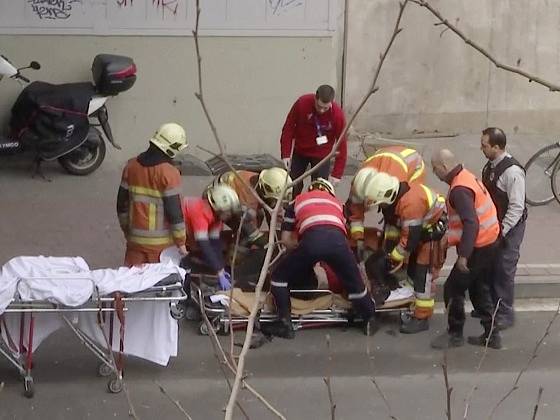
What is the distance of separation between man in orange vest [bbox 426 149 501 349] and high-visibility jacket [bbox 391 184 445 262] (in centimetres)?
14

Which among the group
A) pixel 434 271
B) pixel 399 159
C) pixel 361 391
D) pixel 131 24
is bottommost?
pixel 361 391

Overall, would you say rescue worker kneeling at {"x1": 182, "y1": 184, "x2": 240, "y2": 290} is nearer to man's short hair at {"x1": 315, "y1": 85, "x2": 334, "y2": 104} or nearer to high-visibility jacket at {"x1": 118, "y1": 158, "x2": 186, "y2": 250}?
high-visibility jacket at {"x1": 118, "y1": 158, "x2": 186, "y2": 250}

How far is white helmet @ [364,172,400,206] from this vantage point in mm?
7918

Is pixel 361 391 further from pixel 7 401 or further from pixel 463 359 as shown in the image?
pixel 7 401

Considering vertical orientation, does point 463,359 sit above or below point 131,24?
below

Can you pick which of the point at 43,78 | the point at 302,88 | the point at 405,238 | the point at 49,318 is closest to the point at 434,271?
the point at 405,238

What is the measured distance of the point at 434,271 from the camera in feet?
26.9

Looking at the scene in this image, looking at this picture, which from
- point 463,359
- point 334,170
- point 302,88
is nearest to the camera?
point 463,359

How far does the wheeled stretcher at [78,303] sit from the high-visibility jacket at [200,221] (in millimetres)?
940

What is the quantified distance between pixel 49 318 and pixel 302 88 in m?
5.59

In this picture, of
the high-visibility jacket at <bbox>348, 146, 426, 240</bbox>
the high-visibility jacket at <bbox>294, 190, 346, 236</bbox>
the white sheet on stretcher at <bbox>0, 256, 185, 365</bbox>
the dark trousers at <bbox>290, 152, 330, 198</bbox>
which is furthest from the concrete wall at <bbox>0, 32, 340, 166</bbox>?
the white sheet on stretcher at <bbox>0, 256, 185, 365</bbox>

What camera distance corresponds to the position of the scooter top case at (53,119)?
1092cm

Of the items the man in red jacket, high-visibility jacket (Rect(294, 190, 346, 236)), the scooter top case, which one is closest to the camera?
Result: high-visibility jacket (Rect(294, 190, 346, 236))

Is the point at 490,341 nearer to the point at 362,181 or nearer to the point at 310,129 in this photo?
the point at 362,181
